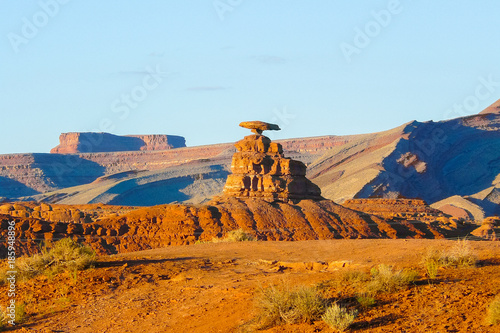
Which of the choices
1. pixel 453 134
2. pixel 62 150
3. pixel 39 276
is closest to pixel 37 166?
pixel 62 150

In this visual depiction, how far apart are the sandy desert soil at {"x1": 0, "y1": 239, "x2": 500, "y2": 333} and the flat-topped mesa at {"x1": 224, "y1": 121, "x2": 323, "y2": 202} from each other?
20730 millimetres

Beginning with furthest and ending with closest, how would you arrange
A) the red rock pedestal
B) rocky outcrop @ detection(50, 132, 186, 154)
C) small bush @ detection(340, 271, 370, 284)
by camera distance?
rocky outcrop @ detection(50, 132, 186, 154) → the red rock pedestal → small bush @ detection(340, 271, 370, 284)

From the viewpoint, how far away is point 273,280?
37.6 ft

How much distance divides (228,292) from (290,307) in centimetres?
207

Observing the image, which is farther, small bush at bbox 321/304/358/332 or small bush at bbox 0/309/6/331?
small bush at bbox 0/309/6/331

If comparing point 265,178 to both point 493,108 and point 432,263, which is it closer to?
point 432,263

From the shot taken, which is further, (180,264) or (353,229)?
(353,229)

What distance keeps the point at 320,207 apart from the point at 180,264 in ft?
72.6

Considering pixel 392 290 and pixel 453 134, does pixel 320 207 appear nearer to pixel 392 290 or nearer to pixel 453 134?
pixel 392 290

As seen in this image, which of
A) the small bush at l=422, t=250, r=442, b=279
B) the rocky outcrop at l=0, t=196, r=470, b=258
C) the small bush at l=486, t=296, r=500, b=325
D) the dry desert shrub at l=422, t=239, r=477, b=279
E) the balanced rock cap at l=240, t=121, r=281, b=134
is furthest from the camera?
the balanced rock cap at l=240, t=121, r=281, b=134

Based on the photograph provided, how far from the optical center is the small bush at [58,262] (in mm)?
13492

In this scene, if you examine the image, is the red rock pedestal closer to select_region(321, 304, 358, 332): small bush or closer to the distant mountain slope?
the distant mountain slope

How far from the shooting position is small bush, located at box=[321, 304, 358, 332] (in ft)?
28.1

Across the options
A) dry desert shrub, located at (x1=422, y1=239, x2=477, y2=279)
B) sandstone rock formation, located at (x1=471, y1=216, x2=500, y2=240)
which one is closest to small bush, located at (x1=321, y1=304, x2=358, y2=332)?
dry desert shrub, located at (x1=422, y1=239, x2=477, y2=279)
